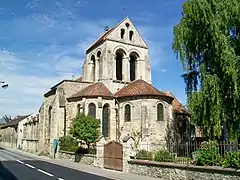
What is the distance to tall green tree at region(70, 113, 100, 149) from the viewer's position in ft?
80.5

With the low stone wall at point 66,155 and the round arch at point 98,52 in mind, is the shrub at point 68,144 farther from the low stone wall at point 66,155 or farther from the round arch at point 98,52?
the round arch at point 98,52

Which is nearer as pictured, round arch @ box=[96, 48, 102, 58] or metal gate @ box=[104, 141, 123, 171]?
metal gate @ box=[104, 141, 123, 171]

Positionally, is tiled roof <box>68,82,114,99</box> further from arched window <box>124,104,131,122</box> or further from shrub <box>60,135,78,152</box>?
shrub <box>60,135,78,152</box>

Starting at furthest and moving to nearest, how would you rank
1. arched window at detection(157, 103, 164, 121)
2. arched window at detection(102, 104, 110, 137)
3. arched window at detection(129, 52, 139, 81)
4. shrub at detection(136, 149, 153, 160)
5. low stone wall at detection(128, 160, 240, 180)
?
arched window at detection(129, 52, 139, 81), arched window at detection(102, 104, 110, 137), arched window at detection(157, 103, 164, 121), shrub at detection(136, 149, 153, 160), low stone wall at detection(128, 160, 240, 180)

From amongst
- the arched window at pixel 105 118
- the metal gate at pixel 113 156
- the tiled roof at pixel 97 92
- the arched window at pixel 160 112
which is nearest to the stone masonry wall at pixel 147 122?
the arched window at pixel 160 112

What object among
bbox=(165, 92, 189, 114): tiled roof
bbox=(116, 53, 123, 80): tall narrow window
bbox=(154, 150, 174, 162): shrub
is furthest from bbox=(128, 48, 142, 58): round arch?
bbox=(154, 150, 174, 162): shrub

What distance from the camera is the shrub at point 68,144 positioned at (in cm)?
2760

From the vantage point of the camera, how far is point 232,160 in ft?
37.4

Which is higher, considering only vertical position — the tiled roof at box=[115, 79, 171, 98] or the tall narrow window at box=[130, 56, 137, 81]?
the tall narrow window at box=[130, 56, 137, 81]

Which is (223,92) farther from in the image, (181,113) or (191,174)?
(181,113)

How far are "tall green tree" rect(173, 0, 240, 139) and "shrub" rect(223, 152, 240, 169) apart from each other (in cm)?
679

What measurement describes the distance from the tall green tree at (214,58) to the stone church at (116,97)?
29.6 ft

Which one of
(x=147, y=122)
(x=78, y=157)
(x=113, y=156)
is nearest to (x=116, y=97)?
(x=147, y=122)

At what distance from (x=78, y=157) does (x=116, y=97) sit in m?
8.72
